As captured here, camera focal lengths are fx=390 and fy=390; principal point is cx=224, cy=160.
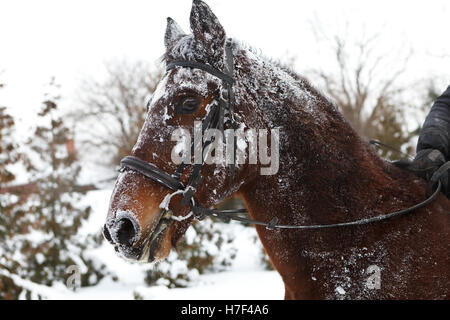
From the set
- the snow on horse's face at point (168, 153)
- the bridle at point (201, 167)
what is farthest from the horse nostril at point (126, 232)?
the bridle at point (201, 167)

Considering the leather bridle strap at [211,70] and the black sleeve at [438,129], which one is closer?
the leather bridle strap at [211,70]

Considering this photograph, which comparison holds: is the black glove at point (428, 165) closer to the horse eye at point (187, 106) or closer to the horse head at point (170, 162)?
the horse head at point (170, 162)

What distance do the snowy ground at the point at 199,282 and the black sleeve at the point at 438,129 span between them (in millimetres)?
4679

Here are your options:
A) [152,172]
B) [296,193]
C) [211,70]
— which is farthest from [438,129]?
[152,172]

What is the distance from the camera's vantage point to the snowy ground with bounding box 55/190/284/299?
279 inches

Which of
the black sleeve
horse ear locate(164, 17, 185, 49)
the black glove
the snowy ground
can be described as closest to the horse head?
horse ear locate(164, 17, 185, 49)

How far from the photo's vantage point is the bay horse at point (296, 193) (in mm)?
2117

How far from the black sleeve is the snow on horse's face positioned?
1.46 meters

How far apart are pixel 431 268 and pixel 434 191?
505 millimetres

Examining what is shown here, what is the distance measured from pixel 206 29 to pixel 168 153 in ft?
2.56

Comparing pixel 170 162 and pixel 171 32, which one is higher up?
pixel 171 32

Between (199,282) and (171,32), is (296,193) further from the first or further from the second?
(199,282)

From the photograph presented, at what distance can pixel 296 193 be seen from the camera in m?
2.32
